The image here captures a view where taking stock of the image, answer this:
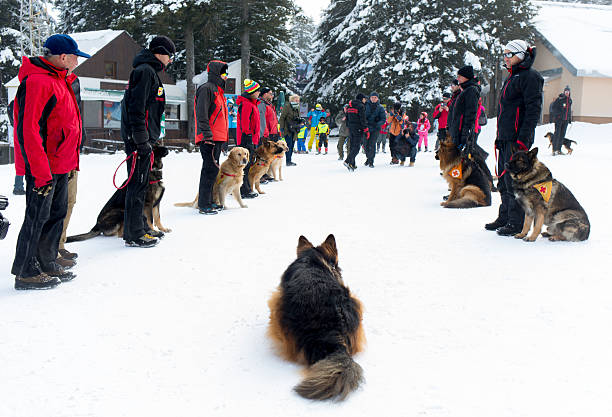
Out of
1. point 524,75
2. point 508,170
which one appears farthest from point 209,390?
point 524,75

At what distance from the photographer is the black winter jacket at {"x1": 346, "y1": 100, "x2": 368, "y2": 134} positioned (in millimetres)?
12852

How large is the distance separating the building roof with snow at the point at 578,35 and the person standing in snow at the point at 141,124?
85.4 ft

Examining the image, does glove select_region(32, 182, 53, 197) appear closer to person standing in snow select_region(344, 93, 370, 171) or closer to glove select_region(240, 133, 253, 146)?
glove select_region(240, 133, 253, 146)

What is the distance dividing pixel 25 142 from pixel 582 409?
3.93 meters

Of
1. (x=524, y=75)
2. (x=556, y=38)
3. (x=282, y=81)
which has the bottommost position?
(x=524, y=75)

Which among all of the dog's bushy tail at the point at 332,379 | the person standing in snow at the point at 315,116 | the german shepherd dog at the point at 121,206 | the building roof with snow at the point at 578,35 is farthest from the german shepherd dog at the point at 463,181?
the building roof with snow at the point at 578,35

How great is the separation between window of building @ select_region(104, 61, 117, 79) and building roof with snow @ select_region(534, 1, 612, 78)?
24734 millimetres

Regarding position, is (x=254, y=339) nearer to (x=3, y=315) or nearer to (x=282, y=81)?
(x=3, y=315)

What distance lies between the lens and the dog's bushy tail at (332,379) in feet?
7.29

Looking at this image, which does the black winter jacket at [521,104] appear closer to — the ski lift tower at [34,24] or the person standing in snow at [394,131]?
the person standing in snow at [394,131]

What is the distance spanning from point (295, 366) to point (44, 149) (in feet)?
8.55

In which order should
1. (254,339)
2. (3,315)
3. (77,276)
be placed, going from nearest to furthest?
1. (254,339)
2. (3,315)
3. (77,276)

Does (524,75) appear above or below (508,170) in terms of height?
above

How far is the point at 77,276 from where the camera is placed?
4059 mm
